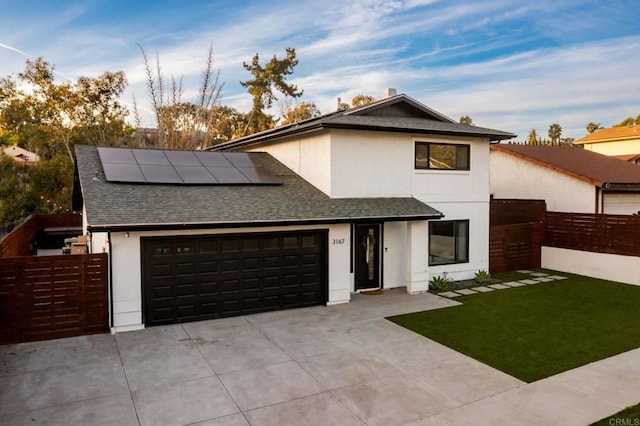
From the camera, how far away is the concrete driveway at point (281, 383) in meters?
5.89

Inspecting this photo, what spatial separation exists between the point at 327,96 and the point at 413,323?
3838 cm

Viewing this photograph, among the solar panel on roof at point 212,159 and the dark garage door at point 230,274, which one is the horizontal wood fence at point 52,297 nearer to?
the dark garage door at point 230,274

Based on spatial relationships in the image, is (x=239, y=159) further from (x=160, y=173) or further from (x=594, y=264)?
(x=594, y=264)

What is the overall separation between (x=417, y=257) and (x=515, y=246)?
542cm

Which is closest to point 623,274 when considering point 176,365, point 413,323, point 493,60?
point 413,323

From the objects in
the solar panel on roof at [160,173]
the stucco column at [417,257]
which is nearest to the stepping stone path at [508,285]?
the stucco column at [417,257]

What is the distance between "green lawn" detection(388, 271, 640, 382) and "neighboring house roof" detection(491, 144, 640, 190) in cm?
539

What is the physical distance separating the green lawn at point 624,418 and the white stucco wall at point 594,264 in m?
9.65

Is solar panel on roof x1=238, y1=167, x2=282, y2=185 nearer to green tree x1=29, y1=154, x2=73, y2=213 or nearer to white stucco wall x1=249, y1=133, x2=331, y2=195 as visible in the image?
white stucco wall x1=249, y1=133, x2=331, y2=195

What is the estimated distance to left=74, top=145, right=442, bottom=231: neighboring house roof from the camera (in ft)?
30.2

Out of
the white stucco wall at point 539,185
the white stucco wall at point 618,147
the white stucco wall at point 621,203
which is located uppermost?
the white stucco wall at point 618,147

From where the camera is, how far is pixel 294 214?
1071 centimetres

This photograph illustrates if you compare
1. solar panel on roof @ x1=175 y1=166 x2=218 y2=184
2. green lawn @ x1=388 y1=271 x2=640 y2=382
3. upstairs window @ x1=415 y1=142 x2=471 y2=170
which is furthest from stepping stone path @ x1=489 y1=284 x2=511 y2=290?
solar panel on roof @ x1=175 y1=166 x2=218 y2=184

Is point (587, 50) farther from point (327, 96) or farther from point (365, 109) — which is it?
point (327, 96)
